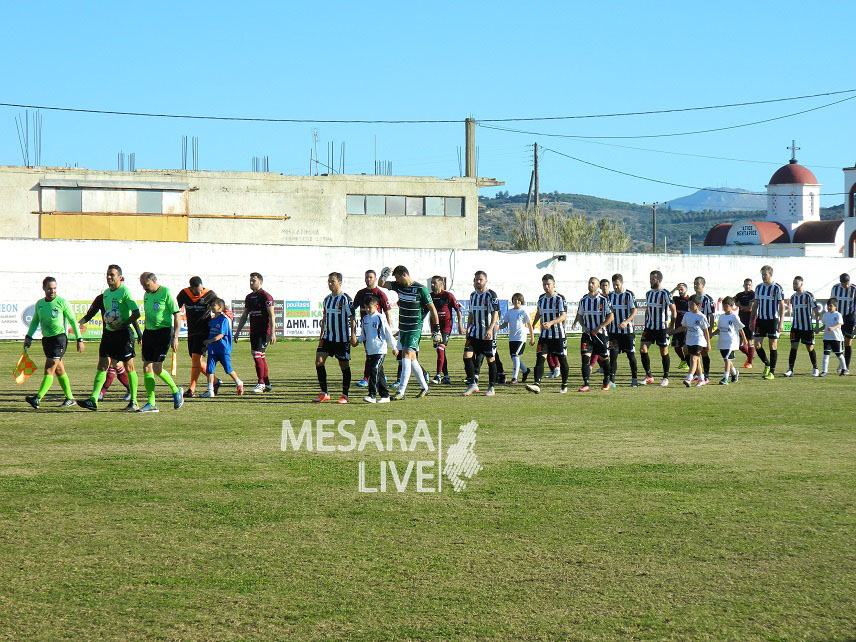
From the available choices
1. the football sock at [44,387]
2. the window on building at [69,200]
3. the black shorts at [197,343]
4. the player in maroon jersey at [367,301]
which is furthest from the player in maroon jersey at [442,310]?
the window on building at [69,200]

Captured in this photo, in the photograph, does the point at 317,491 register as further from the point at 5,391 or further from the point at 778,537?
the point at 5,391

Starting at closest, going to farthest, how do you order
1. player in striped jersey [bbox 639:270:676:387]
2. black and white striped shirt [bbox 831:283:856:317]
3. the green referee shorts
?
the green referee shorts < player in striped jersey [bbox 639:270:676:387] < black and white striped shirt [bbox 831:283:856:317]

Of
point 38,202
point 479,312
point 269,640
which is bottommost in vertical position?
point 269,640

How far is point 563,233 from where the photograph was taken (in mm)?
85812

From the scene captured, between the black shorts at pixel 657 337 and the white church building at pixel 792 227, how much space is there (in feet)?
258

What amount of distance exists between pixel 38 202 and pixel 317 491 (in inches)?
2034

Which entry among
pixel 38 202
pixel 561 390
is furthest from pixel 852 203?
pixel 561 390

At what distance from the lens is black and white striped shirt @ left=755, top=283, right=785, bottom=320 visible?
77.5 ft

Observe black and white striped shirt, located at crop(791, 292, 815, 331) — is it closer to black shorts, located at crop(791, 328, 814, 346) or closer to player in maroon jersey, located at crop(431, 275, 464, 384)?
black shorts, located at crop(791, 328, 814, 346)

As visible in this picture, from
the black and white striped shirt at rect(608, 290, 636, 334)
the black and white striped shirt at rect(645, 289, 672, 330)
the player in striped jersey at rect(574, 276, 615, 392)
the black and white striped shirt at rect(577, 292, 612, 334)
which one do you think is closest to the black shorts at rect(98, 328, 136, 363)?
the player in striped jersey at rect(574, 276, 615, 392)

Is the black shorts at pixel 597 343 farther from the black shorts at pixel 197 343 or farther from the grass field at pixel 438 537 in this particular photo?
the black shorts at pixel 197 343

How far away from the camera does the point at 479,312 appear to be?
18.4 meters

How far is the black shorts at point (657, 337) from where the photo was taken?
2169 cm

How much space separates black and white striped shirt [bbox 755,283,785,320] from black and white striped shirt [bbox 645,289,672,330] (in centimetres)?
299
